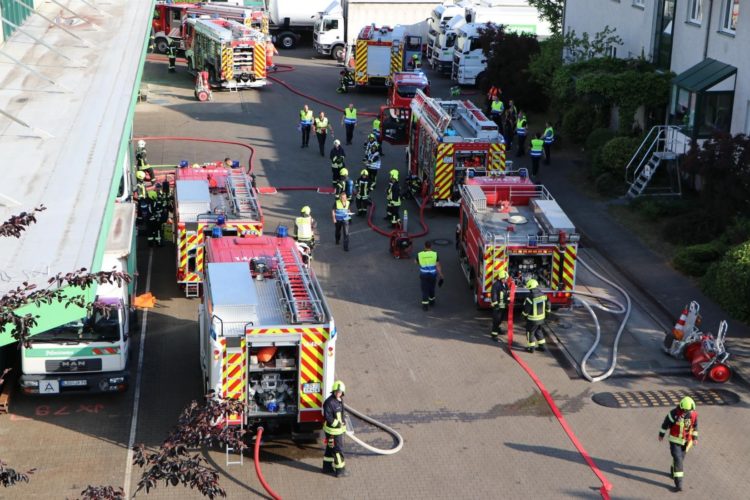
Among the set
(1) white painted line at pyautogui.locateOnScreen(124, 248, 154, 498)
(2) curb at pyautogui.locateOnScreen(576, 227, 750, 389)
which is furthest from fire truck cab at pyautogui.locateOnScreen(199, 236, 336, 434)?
(2) curb at pyautogui.locateOnScreen(576, 227, 750, 389)

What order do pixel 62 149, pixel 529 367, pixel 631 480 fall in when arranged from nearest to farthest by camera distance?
pixel 631 480 < pixel 62 149 < pixel 529 367

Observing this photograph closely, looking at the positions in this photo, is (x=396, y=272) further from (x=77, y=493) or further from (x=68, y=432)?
(x=77, y=493)

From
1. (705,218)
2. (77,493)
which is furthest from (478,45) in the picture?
(77,493)

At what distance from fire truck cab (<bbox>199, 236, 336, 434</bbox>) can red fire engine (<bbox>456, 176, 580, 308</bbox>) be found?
17.7 feet

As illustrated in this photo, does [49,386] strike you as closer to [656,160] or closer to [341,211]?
[341,211]

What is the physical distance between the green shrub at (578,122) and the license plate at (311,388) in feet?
69.5

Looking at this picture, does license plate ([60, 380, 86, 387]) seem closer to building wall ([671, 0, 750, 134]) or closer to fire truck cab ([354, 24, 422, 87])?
building wall ([671, 0, 750, 134])

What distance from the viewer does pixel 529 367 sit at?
1806 cm

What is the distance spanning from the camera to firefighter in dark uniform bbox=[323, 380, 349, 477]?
14.0 m

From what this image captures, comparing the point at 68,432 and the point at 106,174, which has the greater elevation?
the point at 106,174

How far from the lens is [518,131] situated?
3284 centimetres

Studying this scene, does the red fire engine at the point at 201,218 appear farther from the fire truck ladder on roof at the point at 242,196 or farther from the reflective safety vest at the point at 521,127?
the reflective safety vest at the point at 521,127

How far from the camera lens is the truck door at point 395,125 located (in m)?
34.3

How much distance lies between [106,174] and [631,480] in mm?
8489
